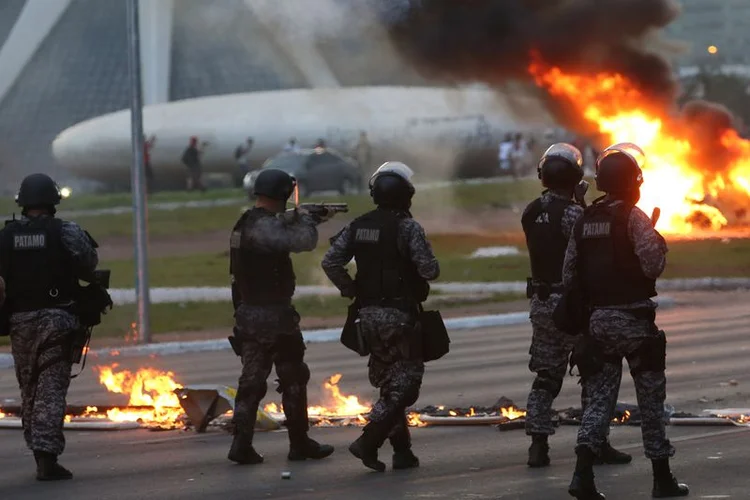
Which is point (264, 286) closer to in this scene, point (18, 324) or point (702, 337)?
point (18, 324)

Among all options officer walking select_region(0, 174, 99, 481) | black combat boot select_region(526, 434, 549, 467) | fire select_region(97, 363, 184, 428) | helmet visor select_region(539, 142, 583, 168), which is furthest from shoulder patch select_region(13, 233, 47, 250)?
black combat boot select_region(526, 434, 549, 467)

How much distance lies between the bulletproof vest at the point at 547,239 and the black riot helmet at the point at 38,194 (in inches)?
110

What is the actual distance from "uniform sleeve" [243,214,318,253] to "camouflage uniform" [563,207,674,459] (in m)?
2.32

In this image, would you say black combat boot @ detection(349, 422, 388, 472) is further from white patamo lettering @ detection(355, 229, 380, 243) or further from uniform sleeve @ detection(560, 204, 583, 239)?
uniform sleeve @ detection(560, 204, 583, 239)

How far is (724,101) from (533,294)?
6422cm

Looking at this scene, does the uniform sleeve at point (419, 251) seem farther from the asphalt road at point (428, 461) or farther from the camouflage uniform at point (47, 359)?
the camouflage uniform at point (47, 359)

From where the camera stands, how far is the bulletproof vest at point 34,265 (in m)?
9.73

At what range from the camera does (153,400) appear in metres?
13.0

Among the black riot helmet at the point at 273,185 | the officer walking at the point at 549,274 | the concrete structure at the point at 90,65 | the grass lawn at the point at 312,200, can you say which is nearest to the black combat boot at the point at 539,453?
the officer walking at the point at 549,274

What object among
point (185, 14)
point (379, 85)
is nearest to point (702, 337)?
point (379, 85)

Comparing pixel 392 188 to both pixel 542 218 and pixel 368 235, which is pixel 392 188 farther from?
pixel 542 218

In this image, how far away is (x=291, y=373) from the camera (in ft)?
33.3

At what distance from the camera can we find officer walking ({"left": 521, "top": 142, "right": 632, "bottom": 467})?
9.56m

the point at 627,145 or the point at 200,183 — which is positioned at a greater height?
the point at 200,183
